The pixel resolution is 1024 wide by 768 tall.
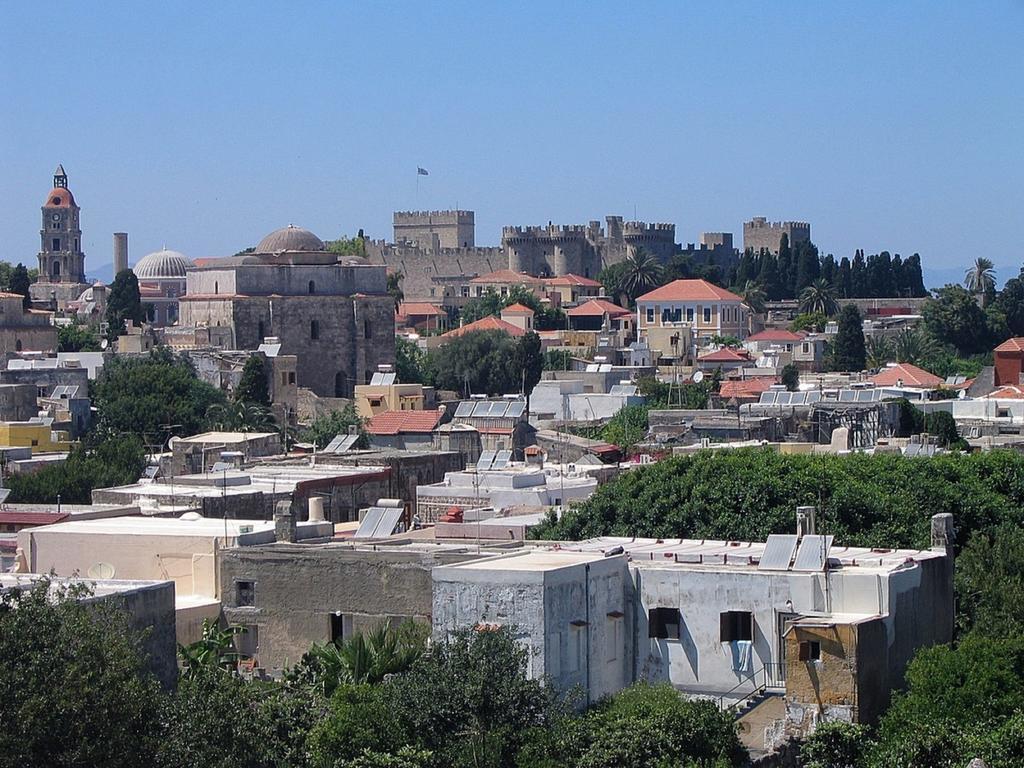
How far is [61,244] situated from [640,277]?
108 ft

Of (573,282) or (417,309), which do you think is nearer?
(417,309)

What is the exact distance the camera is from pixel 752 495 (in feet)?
83.1

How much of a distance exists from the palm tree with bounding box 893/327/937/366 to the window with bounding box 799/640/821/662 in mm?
58151

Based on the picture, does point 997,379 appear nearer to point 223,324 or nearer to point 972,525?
point 223,324

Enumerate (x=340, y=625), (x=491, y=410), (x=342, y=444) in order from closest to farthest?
(x=340, y=625)
(x=342, y=444)
(x=491, y=410)

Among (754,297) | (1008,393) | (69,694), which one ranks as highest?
(754,297)

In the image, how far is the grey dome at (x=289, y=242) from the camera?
68.8 meters

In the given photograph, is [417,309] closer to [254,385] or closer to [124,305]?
[124,305]

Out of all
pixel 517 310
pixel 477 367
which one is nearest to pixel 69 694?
pixel 477 367

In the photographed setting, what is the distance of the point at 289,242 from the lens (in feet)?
226

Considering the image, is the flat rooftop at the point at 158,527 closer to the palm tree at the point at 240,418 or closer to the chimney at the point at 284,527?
the chimney at the point at 284,527

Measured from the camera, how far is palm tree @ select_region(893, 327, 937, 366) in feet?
251

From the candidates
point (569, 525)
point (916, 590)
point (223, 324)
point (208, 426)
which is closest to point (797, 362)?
point (223, 324)

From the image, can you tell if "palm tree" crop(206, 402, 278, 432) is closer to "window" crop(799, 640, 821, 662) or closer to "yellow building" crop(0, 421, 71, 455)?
"yellow building" crop(0, 421, 71, 455)
